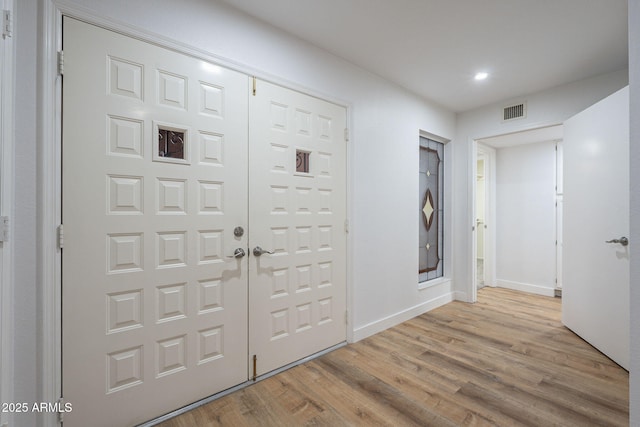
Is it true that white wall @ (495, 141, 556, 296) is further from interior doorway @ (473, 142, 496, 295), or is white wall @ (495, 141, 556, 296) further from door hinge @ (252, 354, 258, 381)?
door hinge @ (252, 354, 258, 381)

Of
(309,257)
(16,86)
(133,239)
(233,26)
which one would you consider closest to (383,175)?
(309,257)

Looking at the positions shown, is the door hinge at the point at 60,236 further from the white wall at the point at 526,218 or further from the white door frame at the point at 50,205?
the white wall at the point at 526,218

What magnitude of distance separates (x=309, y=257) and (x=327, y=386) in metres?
0.96

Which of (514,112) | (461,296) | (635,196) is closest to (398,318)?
(461,296)

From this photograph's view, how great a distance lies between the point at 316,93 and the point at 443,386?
2.49 metres

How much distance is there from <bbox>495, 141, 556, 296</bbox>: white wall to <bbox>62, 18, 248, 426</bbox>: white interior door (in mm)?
4672

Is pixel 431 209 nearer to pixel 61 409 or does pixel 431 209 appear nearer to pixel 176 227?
pixel 176 227

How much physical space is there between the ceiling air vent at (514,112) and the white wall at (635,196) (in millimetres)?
2655

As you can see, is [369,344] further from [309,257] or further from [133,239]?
[133,239]

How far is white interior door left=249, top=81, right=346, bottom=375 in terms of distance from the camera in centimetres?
213

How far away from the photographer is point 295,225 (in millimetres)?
2336

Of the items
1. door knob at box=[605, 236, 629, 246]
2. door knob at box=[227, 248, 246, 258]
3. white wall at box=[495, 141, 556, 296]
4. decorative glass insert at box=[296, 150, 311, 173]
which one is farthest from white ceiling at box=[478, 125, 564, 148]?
door knob at box=[227, 248, 246, 258]

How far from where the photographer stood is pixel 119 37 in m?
1.59

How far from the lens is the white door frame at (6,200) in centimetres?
118
